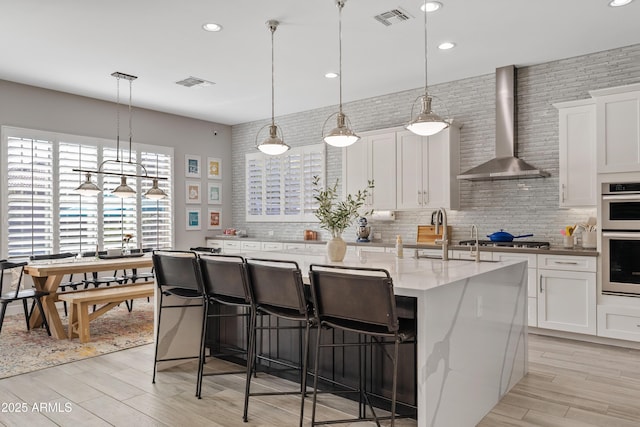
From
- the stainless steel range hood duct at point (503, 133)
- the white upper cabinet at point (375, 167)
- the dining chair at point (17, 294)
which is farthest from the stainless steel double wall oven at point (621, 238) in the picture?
the dining chair at point (17, 294)

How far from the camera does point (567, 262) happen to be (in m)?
4.46

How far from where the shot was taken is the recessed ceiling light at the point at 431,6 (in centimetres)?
365

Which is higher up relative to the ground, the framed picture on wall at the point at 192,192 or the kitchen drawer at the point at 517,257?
the framed picture on wall at the point at 192,192

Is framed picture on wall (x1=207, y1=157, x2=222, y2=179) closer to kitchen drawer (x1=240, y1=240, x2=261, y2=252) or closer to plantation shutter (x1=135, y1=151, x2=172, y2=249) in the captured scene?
plantation shutter (x1=135, y1=151, x2=172, y2=249)

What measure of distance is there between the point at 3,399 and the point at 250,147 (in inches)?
228

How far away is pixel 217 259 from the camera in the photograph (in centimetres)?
307

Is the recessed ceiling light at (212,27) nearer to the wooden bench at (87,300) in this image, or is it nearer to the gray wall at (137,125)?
the wooden bench at (87,300)

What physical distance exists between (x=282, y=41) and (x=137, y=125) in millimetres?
3604

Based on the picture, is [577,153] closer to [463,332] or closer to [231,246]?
[463,332]

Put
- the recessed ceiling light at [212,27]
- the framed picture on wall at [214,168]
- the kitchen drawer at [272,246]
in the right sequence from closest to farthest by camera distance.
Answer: the recessed ceiling light at [212,27]
the kitchen drawer at [272,246]
the framed picture on wall at [214,168]

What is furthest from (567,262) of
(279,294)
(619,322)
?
(279,294)

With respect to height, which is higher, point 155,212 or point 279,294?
point 155,212

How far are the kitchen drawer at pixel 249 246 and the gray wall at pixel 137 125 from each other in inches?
A: 36.0

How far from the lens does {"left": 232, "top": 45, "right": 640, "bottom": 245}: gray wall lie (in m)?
4.81
